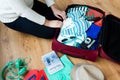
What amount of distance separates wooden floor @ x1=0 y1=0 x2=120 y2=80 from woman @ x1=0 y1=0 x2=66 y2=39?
7 cm

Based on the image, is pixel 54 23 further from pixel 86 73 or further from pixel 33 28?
pixel 86 73

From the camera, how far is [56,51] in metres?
1.29

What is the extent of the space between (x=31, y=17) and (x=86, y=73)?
452 millimetres

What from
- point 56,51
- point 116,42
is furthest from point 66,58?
point 116,42

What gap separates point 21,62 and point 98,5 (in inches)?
27.4

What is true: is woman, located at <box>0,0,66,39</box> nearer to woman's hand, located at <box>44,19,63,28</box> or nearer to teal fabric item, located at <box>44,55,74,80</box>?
woman's hand, located at <box>44,19,63,28</box>

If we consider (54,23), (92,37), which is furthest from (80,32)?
(54,23)

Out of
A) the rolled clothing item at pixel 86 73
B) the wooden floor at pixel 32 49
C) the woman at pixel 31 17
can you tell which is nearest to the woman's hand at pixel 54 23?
the woman at pixel 31 17

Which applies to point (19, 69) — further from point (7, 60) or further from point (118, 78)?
point (118, 78)

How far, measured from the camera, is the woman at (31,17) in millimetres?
1186

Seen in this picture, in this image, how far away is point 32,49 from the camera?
1336 mm

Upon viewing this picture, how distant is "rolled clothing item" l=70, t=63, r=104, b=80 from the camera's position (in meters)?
1.07

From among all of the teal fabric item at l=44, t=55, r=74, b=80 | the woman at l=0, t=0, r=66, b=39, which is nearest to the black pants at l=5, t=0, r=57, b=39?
the woman at l=0, t=0, r=66, b=39

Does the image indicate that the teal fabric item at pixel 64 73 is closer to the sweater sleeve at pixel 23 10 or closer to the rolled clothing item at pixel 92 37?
the rolled clothing item at pixel 92 37
